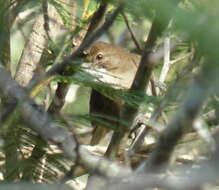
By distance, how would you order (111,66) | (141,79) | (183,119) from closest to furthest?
(183,119) < (141,79) < (111,66)

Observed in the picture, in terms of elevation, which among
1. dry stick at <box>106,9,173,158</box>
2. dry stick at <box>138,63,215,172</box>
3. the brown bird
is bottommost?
the brown bird

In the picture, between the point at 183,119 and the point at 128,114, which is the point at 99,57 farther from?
the point at 183,119

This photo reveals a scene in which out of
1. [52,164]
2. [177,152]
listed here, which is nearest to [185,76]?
[177,152]

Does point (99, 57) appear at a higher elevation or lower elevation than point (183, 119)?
lower

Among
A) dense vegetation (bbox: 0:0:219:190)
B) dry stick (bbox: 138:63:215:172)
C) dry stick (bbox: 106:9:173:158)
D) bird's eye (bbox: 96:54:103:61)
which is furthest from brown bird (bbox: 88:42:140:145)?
dry stick (bbox: 138:63:215:172)

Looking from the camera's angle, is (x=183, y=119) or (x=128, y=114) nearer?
(x=183, y=119)

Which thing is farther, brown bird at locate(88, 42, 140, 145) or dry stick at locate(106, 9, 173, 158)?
brown bird at locate(88, 42, 140, 145)

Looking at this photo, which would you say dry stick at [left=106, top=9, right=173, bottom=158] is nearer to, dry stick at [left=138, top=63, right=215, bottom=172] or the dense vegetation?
the dense vegetation

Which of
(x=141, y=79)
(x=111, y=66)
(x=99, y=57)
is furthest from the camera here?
(x=111, y=66)

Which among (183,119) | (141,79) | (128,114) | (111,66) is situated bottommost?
(111,66)

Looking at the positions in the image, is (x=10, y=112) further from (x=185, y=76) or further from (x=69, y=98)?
(x=69, y=98)

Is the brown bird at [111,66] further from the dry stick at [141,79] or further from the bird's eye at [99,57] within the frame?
the dry stick at [141,79]

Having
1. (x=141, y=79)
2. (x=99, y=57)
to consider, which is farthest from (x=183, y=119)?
(x=99, y=57)

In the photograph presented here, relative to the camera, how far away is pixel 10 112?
1825 mm
